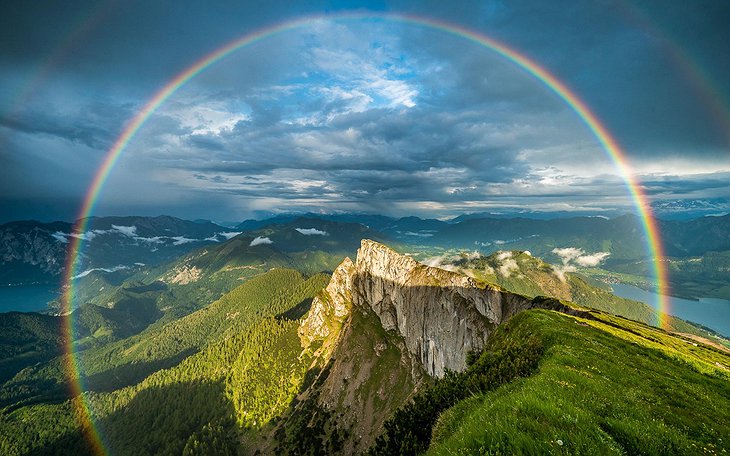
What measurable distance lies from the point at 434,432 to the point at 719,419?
64.9 feet

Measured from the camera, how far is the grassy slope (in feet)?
29.9

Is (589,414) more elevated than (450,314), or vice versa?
(589,414)

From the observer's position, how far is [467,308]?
152m

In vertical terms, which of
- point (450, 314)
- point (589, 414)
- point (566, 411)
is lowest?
point (450, 314)

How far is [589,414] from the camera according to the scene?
38.1 ft

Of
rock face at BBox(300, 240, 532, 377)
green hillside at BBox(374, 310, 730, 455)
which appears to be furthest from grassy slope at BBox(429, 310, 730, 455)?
rock face at BBox(300, 240, 532, 377)

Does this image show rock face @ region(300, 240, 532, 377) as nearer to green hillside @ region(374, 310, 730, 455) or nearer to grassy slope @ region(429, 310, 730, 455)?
green hillside @ region(374, 310, 730, 455)

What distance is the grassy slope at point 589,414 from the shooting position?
9117mm

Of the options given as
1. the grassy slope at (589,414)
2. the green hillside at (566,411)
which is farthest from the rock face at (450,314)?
the grassy slope at (589,414)

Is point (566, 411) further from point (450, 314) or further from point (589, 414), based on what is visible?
point (450, 314)

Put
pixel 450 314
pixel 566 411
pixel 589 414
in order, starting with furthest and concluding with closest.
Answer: pixel 450 314, pixel 589 414, pixel 566 411

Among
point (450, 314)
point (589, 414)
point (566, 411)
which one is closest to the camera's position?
point (566, 411)

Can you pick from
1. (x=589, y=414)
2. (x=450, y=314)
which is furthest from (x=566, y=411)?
(x=450, y=314)

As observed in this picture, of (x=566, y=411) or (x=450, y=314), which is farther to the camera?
(x=450, y=314)
